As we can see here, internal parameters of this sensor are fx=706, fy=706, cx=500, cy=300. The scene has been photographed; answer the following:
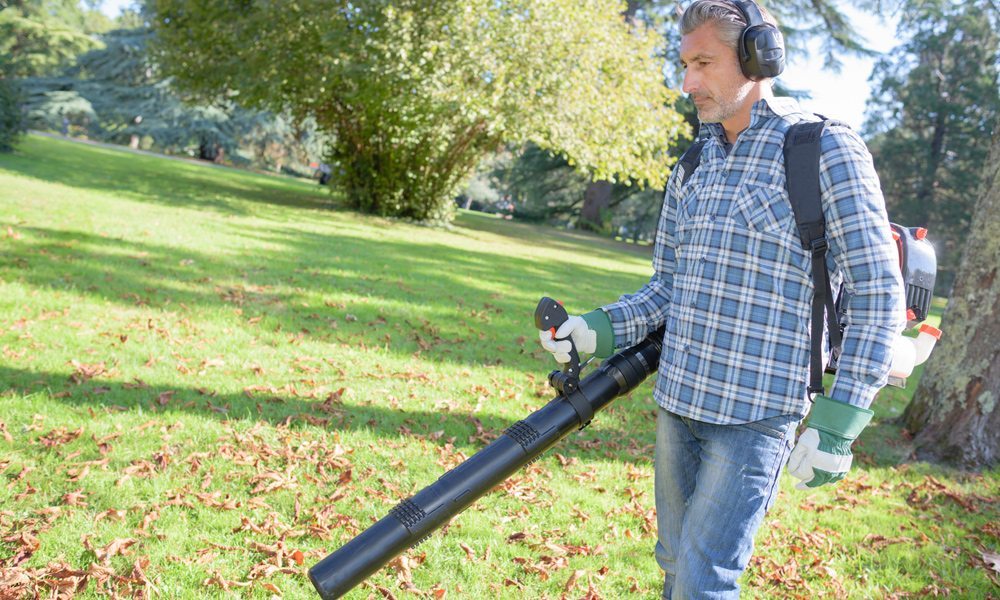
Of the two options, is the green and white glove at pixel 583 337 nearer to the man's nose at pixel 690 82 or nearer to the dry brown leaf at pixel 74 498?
the man's nose at pixel 690 82

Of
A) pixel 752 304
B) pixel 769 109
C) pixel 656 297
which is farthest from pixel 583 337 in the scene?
pixel 769 109

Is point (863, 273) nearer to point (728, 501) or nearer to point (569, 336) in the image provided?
point (728, 501)

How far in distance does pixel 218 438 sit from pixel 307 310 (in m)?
3.29

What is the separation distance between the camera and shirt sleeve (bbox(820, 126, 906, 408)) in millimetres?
1835

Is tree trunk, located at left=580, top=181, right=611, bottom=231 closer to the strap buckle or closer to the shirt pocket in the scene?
the shirt pocket

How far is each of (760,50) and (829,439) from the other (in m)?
1.11

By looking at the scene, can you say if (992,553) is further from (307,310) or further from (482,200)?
(482,200)

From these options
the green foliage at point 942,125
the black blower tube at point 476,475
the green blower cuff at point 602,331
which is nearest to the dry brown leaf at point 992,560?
the black blower tube at point 476,475

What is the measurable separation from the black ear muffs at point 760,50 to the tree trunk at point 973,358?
4454 millimetres

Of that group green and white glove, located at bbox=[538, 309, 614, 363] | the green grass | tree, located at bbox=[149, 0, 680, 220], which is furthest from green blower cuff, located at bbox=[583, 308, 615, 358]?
tree, located at bbox=[149, 0, 680, 220]

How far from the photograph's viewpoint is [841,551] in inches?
162

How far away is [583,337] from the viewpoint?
94.5 inches

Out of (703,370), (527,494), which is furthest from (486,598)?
Result: (703,370)

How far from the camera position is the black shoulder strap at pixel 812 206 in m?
1.93
